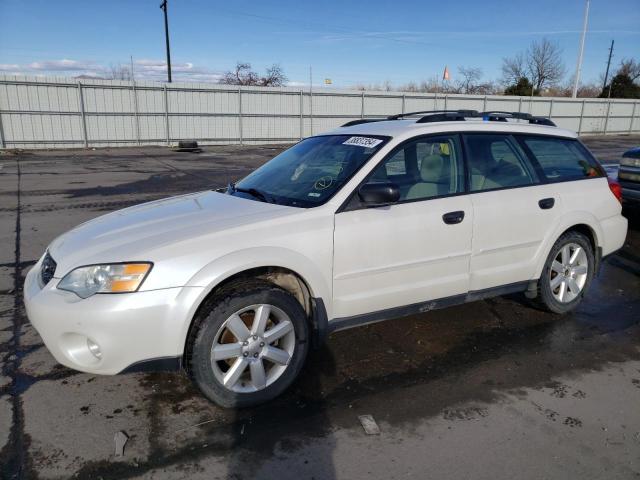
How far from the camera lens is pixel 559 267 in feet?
14.5

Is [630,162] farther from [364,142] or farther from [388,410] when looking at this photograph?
[388,410]

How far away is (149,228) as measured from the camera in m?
3.16

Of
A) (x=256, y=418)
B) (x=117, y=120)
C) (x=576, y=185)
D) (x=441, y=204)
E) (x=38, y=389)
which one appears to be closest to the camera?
(x=256, y=418)

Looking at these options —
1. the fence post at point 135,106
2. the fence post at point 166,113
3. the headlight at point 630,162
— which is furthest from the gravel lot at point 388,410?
the fence post at point 166,113

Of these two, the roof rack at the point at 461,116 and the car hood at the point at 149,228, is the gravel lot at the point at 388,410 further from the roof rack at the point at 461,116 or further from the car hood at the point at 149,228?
the roof rack at the point at 461,116

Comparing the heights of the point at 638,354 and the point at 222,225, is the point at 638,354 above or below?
below

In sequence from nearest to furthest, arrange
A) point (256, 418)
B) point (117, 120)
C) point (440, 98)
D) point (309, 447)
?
point (309, 447) → point (256, 418) → point (117, 120) → point (440, 98)

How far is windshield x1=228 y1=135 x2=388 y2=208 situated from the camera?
3.48m

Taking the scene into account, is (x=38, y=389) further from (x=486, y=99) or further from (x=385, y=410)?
(x=486, y=99)

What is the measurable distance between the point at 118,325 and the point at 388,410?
1.66 metres

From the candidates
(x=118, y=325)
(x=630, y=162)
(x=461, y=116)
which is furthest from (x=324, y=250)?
(x=630, y=162)

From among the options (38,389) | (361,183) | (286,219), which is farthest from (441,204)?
(38,389)

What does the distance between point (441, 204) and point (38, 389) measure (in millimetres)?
3023

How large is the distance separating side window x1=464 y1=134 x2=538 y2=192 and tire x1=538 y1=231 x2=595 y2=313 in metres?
0.70
